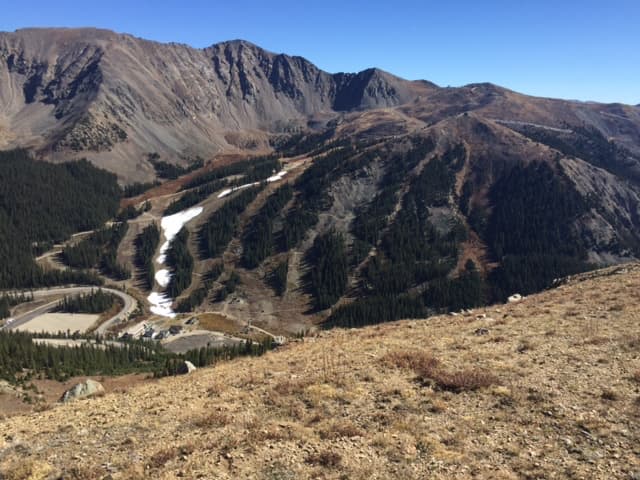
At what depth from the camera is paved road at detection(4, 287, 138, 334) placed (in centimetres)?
12638

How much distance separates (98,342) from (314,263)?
282ft

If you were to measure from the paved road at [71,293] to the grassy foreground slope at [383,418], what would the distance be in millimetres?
118178

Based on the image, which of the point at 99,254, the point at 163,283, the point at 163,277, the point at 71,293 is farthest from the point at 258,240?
the point at 71,293

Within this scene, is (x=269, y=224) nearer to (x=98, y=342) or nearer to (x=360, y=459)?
(x=98, y=342)

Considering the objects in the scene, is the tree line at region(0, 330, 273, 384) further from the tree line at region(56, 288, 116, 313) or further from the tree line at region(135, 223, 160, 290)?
the tree line at region(135, 223, 160, 290)

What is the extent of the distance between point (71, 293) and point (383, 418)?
162041 mm

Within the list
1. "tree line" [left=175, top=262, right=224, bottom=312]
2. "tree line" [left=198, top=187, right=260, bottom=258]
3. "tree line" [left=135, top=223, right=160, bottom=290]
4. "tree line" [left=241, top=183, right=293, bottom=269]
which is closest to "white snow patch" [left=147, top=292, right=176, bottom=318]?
"tree line" [left=175, top=262, right=224, bottom=312]

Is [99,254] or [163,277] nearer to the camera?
[163,277]

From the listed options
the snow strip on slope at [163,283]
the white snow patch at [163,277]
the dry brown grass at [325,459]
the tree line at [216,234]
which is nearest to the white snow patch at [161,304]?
the snow strip on slope at [163,283]

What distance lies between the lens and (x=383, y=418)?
18.1 m

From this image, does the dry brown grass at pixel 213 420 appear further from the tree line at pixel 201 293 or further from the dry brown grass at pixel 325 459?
the tree line at pixel 201 293

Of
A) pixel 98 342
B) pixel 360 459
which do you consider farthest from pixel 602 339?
pixel 98 342

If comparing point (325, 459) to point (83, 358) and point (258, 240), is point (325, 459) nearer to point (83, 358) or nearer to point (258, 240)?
point (83, 358)

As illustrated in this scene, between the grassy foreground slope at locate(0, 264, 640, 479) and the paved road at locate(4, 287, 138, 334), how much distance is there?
11818 cm
